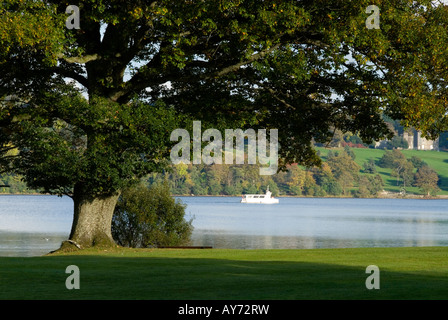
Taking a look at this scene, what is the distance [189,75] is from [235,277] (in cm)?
1276

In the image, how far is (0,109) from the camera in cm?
2778

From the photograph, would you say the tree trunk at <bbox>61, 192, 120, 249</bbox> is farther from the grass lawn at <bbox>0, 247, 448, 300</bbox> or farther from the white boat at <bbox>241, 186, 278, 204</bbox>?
the white boat at <bbox>241, 186, 278, 204</bbox>

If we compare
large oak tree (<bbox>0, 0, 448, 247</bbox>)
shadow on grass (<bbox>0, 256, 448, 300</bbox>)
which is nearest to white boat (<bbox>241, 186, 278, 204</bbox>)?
large oak tree (<bbox>0, 0, 448, 247</bbox>)

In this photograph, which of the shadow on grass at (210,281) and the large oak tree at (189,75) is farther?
the large oak tree at (189,75)

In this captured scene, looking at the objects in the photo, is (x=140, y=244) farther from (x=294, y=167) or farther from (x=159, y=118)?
(x=294, y=167)

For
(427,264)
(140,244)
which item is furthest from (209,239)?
(427,264)

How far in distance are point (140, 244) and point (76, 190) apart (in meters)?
11.0

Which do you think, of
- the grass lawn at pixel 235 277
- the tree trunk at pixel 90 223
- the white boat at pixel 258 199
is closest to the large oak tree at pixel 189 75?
the tree trunk at pixel 90 223

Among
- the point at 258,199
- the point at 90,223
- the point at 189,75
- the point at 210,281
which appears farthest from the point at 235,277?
the point at 258,199

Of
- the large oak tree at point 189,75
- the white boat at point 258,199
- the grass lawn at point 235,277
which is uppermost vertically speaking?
the large oak tree at point 189,75

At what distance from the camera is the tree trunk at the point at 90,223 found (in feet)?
98.5

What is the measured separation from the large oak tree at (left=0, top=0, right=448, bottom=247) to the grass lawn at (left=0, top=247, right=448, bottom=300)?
5349mm

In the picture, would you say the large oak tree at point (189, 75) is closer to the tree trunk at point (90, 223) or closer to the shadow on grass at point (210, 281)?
the tree trunk at point (90, 223)

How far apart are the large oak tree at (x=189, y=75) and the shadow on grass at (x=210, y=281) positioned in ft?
21.3
